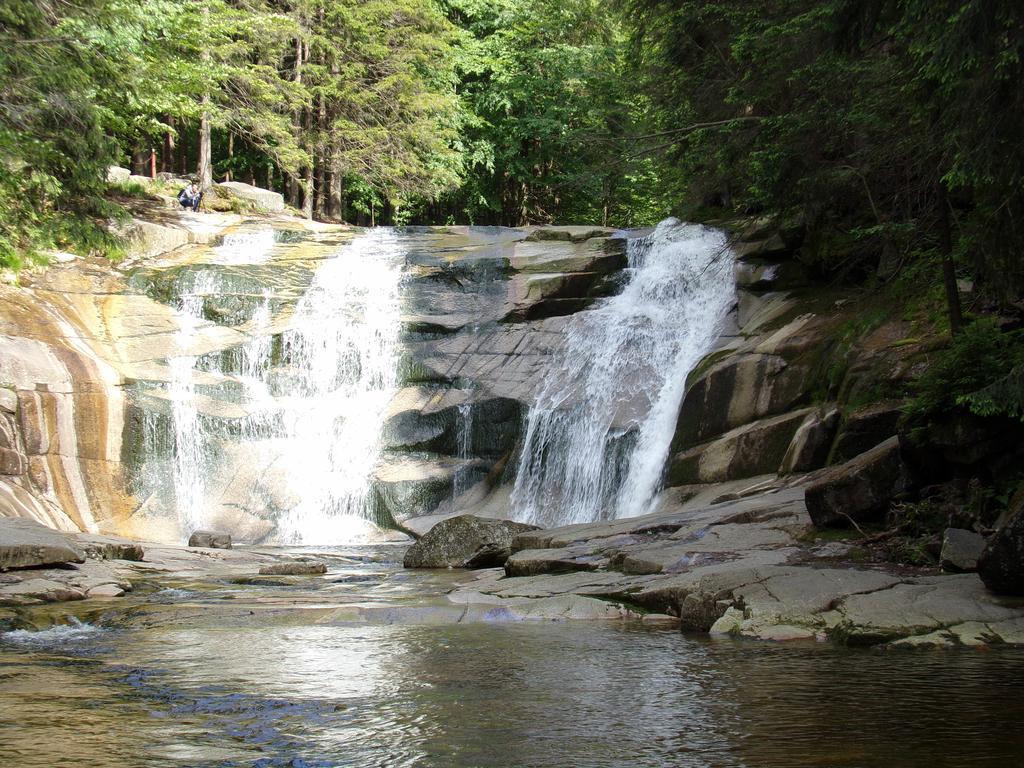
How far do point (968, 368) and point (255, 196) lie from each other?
81.7 ft

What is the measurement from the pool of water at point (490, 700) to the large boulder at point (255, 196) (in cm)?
2308

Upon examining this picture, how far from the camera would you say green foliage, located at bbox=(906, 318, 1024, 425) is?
8.58m

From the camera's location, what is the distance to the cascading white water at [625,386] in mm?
17500

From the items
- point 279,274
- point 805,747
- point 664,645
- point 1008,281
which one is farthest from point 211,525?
point 805,747

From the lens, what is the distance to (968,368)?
8.73 metres

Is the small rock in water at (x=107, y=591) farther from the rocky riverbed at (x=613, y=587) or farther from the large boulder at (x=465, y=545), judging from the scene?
the large boulder at (x=465, y=545)

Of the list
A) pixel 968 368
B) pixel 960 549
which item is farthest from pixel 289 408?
pixel 960 549

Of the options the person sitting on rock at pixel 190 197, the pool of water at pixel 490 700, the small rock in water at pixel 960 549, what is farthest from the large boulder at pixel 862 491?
the person sitting on rock at pixel 190 197

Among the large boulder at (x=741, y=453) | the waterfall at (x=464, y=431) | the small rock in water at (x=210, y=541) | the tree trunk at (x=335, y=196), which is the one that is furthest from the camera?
the tree trunk at (x=335, y=196)

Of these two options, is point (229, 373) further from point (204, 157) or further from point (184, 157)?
point (184, 157)

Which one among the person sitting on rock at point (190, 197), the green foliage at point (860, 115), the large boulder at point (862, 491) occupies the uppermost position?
the person sitting on rock at point (190, 197)

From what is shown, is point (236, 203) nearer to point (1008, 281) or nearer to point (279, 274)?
point (279, 274)

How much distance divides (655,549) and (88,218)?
8812 mm

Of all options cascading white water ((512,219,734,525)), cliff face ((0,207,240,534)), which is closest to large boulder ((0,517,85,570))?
cliff face ((0,207,240,534))
